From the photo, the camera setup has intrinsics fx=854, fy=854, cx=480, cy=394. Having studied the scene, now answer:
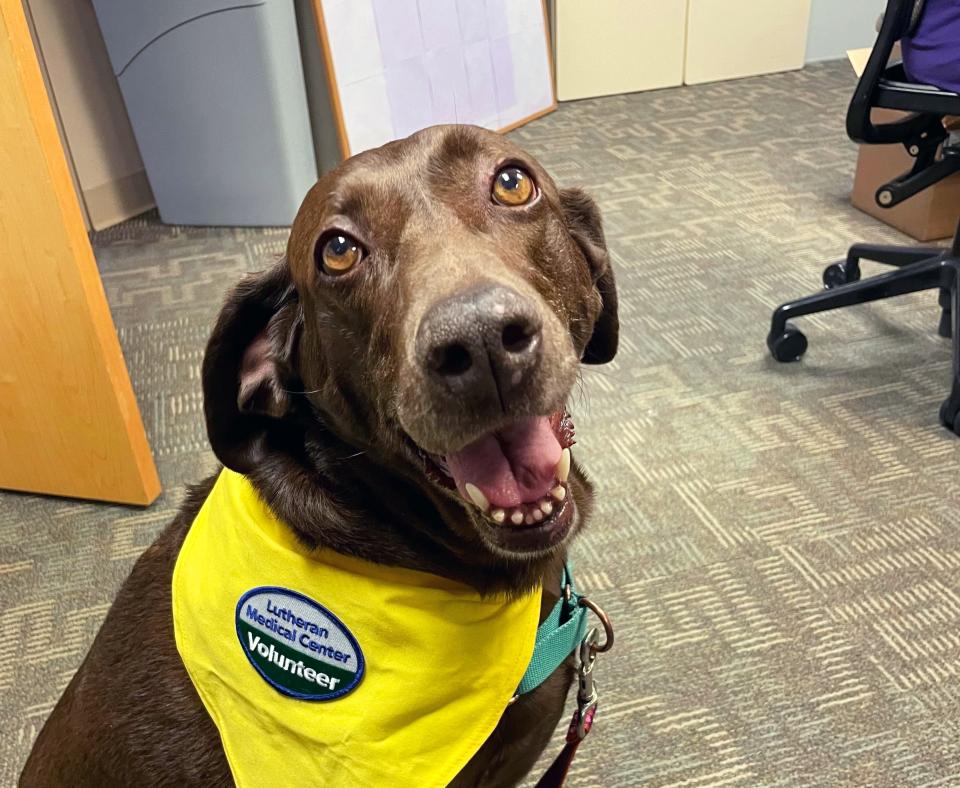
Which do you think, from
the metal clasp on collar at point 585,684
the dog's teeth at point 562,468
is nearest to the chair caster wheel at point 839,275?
the metal clasp on collar at point 585,684

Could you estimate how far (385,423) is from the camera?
97 cm

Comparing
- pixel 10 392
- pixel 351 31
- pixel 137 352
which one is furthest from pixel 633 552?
pixel 351 31

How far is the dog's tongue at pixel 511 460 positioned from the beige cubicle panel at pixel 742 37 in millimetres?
4973

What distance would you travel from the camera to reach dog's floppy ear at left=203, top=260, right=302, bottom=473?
106cm

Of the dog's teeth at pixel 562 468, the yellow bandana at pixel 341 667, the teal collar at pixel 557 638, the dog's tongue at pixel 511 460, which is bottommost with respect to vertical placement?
the teal collar at pixel 557 638

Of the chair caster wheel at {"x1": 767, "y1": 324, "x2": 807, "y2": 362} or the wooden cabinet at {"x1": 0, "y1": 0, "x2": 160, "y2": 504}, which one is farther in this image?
the chair caster wheel at {"x1": 767, "y1": 324, "x2": 807, "y2": 362}

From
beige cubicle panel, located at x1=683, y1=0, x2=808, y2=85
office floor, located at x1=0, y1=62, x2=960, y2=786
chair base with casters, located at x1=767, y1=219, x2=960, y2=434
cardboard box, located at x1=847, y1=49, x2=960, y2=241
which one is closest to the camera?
office floor, located at x1=0, y1=62, x2=960, y2=786

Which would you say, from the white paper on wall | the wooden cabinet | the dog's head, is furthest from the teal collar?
the white paper on wall

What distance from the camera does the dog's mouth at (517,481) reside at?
905mm

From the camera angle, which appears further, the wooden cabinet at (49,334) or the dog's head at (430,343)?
the wooden cabinet at (49,334)

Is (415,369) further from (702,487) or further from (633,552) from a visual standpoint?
(702,487)

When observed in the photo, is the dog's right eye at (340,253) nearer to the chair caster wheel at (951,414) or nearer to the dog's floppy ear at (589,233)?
the dog's floppy ear at (589,233)

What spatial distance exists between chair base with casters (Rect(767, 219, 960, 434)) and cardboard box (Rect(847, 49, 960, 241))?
0.57 m

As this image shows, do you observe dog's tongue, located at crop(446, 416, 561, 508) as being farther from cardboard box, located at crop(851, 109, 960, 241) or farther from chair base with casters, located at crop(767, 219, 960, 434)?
cardboard box, located at crop(851, 109, 960, 241)
